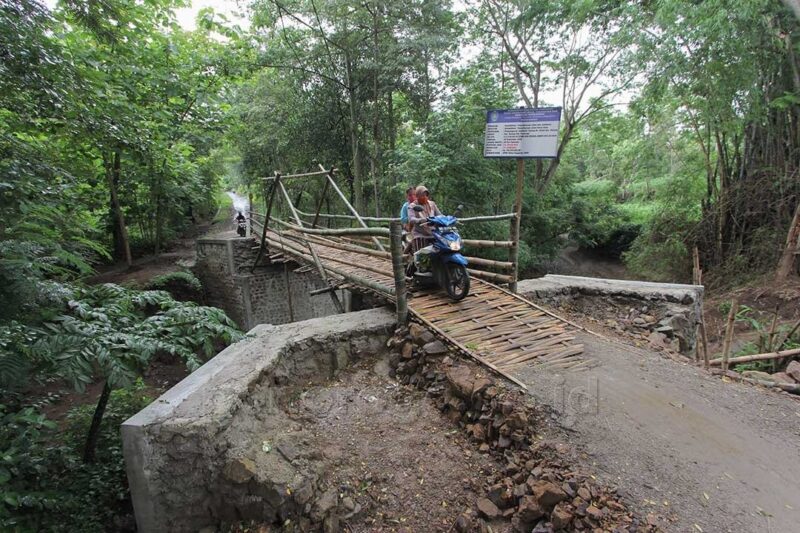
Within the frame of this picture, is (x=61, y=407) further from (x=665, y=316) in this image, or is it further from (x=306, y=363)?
(x=665, y=316)

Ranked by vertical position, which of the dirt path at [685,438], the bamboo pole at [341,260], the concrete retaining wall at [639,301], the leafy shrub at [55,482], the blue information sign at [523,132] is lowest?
the leafy shrub at [55,482]

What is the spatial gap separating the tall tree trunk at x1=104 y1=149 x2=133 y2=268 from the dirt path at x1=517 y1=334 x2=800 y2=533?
32.0 ft

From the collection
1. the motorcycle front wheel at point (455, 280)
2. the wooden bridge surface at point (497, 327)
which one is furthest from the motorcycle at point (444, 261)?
the wooden bridge surface at point (497, 327)

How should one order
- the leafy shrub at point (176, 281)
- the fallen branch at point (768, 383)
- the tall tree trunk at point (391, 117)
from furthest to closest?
the tall tree trunk at point (391, 117) → the leafy shrub at point (176, 281) → the fallen branch at point (768, 383)

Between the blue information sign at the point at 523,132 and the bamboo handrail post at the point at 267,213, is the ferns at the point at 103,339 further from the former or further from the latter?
the bamboo handrail post at the point at 267,213

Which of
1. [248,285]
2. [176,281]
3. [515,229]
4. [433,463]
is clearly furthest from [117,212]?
[433,463]

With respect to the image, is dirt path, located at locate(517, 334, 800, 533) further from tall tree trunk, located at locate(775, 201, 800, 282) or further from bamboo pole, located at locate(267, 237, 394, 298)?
tall tree trunk, located at locate(775, 201, 800, 282)

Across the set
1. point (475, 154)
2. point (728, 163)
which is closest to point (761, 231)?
point (728, 163)

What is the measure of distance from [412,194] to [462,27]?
8679 millimetres

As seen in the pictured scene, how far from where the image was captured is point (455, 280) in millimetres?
3973

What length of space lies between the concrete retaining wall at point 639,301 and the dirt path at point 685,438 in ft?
4.29

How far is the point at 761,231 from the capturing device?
22.0ft

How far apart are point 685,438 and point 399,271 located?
2.27m

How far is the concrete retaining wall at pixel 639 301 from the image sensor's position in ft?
14.0
